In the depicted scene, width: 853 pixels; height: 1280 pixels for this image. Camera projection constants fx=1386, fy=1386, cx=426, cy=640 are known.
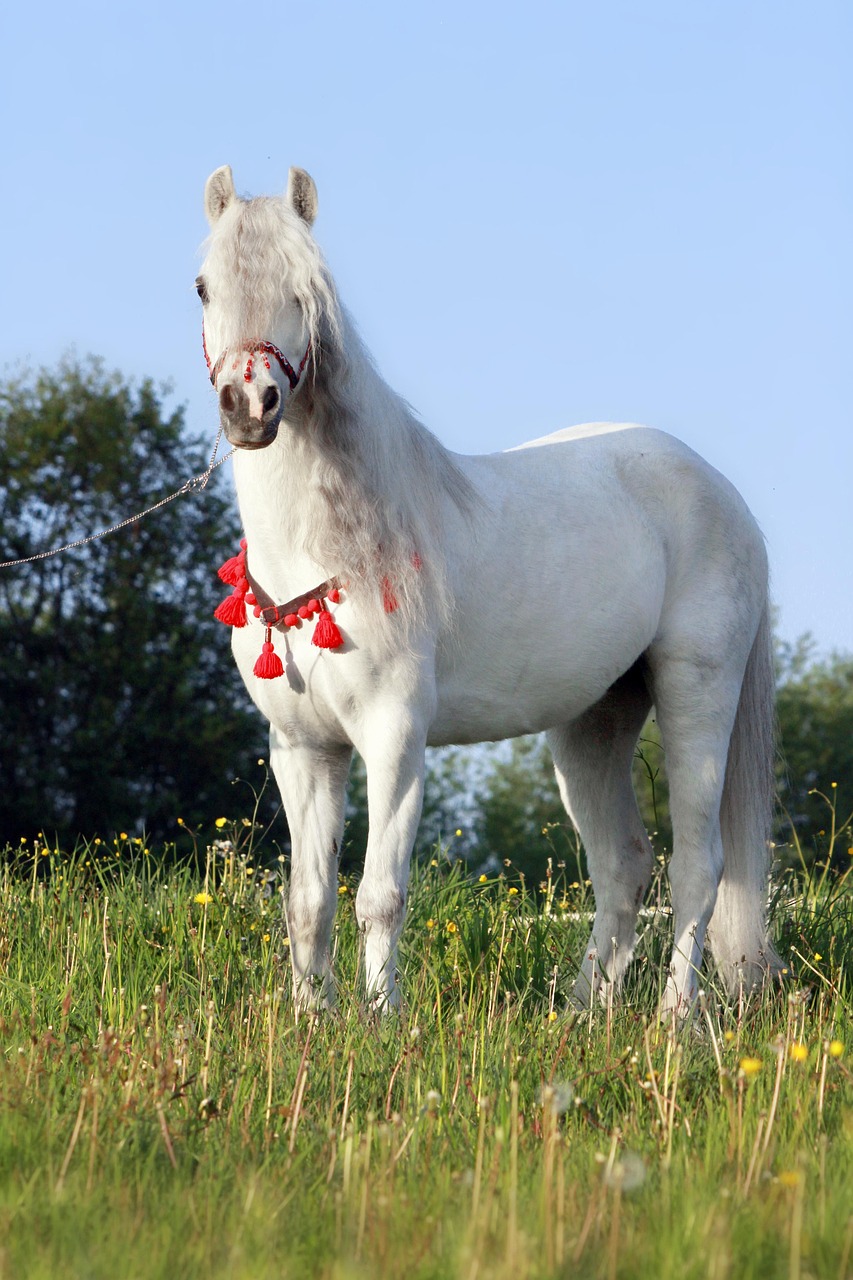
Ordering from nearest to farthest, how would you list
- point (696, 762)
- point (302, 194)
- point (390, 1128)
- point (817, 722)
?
point (390, 1128) → point (302, 194) → point (696, 762) → point (817, 722)

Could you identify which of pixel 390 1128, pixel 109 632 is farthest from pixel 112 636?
pixel 390 1128

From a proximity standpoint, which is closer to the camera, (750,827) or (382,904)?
(382,904)

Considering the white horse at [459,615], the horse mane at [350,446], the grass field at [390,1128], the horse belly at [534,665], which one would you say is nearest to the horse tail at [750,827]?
the white horse at [459,615]

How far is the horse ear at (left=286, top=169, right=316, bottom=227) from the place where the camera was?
4172 mm

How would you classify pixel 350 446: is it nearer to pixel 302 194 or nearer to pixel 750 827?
pixel 302 194

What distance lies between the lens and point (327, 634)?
4262mm

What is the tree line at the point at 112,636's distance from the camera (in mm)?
19234

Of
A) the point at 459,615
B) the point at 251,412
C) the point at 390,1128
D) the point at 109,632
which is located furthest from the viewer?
the point at 109,632

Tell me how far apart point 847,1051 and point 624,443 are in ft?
8.60

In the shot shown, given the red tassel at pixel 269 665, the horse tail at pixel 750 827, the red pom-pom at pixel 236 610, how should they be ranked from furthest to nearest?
the horse tail at pixel 750 827
the red pom-pom at pixel 236 610
the red tassel at pixel 269 665

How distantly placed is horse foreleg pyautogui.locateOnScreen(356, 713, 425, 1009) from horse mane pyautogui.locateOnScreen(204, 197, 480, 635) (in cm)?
37

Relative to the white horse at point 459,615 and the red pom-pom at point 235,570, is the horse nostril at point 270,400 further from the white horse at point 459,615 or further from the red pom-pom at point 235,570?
the red pom-pom at point 235,570

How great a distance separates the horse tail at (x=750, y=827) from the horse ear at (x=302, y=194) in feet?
9.27

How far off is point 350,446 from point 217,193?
88 centimetres
